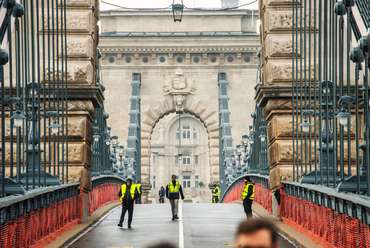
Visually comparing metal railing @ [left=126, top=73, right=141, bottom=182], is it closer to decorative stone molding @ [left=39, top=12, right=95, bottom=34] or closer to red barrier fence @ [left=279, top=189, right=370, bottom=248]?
decorative stone molding @ [left=39, top=12, right=95, bottom=34]

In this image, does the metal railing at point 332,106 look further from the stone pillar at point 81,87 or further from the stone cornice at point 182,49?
the stone cornice at point 182,49

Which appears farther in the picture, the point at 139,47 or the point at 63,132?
the point at 139,47

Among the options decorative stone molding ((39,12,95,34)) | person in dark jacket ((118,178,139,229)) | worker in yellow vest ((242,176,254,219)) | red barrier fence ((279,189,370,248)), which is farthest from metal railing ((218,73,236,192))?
red barrier fence ((279,189,370,248))

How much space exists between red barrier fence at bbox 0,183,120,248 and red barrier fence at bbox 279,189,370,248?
4.71 meters

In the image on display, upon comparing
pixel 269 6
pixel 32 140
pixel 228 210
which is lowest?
pixel 228 210

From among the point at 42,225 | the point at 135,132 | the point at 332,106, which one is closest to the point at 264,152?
the point at 332,106

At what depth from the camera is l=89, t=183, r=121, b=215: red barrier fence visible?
22300mm

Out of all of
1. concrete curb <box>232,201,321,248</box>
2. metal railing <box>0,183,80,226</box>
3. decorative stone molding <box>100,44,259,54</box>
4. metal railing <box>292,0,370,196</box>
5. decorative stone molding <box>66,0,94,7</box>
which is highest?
decorative stone molding <box>100,44,259,54</box>

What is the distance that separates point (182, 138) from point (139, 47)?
43.6 meters

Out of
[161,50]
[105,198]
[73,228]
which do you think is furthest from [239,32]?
[73,228]

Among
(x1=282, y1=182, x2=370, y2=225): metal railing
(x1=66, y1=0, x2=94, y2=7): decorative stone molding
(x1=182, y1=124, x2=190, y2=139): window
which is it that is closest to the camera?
(x1=282, y1=182, x2=370, y2=225): metal railing

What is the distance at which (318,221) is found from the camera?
1266cm

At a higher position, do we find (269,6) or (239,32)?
(239,32)

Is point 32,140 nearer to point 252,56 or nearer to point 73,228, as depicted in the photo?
point 73,228
